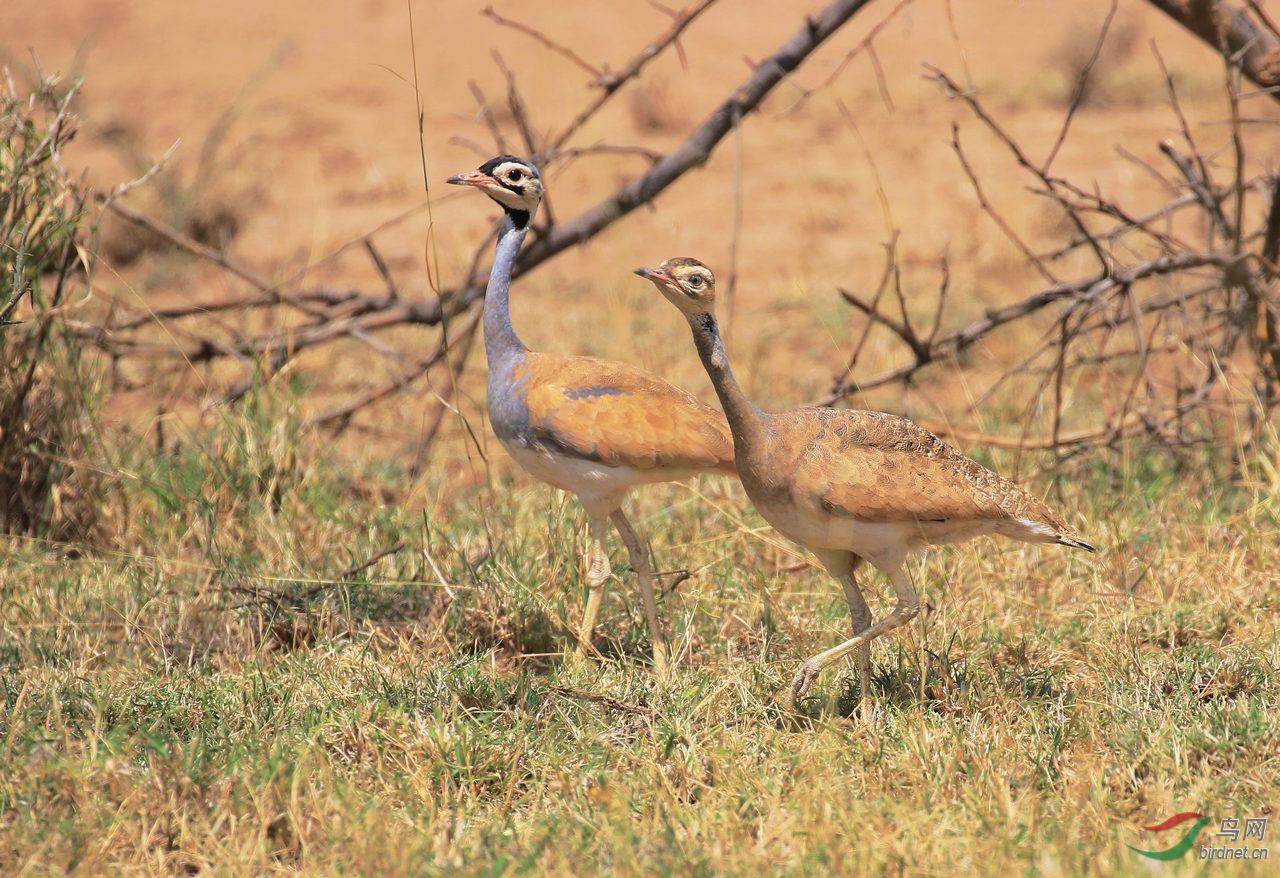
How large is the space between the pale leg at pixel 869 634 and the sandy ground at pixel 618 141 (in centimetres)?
238

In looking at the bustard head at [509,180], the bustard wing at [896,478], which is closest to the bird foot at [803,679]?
the bustard wing at [896,478]

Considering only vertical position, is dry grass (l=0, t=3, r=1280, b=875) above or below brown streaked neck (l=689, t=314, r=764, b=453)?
below

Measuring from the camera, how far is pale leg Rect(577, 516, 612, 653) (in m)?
4.17

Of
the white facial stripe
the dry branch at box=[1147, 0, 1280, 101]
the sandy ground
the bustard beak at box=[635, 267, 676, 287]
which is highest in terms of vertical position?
the sandy ground

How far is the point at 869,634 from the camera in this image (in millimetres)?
3645

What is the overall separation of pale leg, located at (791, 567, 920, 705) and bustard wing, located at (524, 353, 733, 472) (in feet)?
2.35

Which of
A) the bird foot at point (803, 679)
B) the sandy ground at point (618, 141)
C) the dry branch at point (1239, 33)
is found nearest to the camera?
the bird foot at point (803, 679)

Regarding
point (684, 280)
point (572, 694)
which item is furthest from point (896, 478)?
point (572, 694)

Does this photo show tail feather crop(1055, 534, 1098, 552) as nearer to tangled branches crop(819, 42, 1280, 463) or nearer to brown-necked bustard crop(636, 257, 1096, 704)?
brown-necked bustard crop(636, 257, 1096, 704)

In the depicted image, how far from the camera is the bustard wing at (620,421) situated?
161 inches

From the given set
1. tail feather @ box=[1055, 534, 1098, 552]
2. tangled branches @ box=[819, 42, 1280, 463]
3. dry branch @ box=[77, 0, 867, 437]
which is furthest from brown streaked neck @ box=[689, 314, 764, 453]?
dry branch @ box=[77, 0, 867, 437]

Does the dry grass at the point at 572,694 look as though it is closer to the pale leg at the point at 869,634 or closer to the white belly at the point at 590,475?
the pale leg at the point at 869,634

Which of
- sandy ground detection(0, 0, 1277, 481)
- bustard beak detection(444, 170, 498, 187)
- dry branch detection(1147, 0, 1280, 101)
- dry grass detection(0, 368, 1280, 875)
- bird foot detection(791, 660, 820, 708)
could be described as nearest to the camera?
dry grass detection(0, 368, 1280, 875)

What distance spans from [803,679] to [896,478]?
1.92 feet
